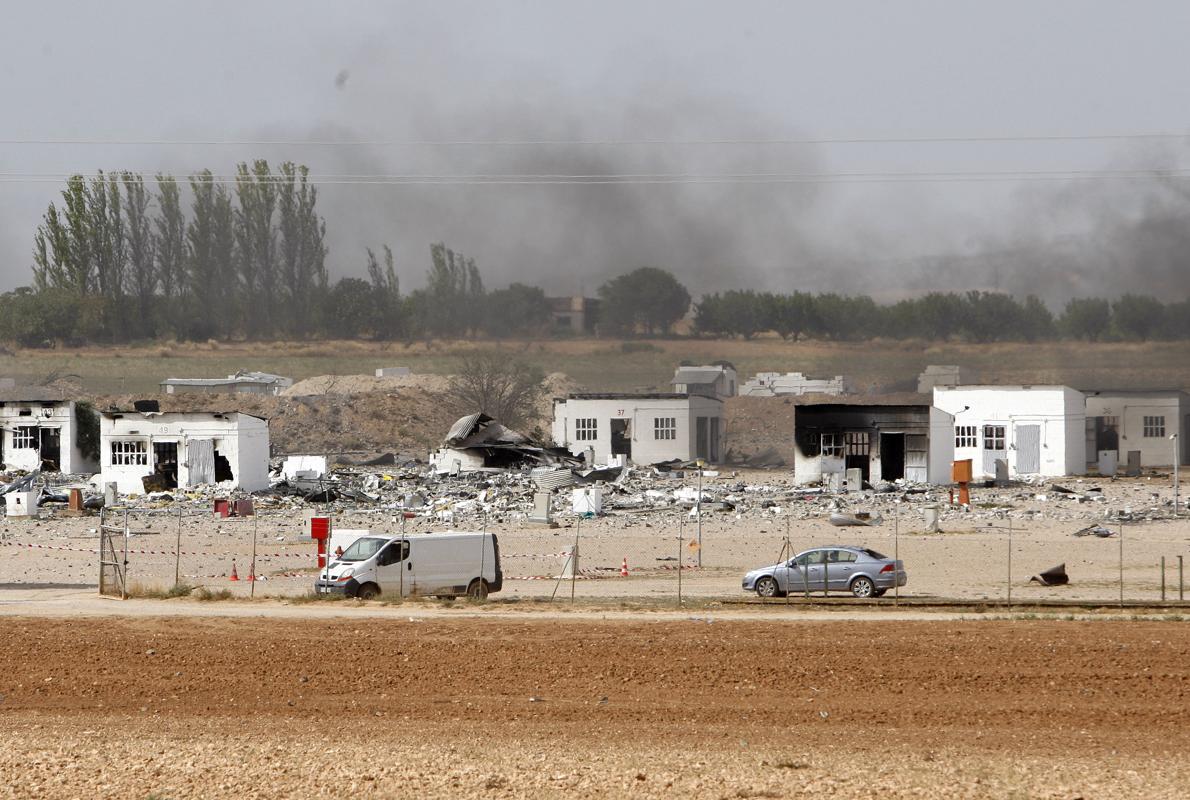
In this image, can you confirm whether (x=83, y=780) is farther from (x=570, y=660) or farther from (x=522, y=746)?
(x=570, y=660)

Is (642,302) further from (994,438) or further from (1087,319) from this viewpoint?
(994,438)

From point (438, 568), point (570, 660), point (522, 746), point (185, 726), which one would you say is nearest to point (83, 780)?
point (185, 726)

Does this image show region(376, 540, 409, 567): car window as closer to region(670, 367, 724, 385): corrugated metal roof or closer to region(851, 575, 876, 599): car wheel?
region(851, 575, 876, 599): car wheel

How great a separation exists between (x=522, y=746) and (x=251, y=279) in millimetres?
91481

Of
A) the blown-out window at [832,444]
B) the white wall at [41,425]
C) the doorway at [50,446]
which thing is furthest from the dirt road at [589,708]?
the doorway at [50,446]

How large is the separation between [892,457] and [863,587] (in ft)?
82.5

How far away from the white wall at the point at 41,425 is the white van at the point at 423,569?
33232mm

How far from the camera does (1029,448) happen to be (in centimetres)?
5144

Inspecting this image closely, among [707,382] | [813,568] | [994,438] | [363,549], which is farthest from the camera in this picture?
[707,382]

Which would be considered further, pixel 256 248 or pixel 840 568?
pixel 256 248

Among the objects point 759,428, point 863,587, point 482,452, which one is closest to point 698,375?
point 759,428

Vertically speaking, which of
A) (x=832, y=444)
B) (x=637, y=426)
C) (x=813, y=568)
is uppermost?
(x=637, y=426)

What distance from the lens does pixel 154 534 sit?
3591cm

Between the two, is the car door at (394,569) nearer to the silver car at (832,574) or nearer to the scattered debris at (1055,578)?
the silver car at (832,574)
